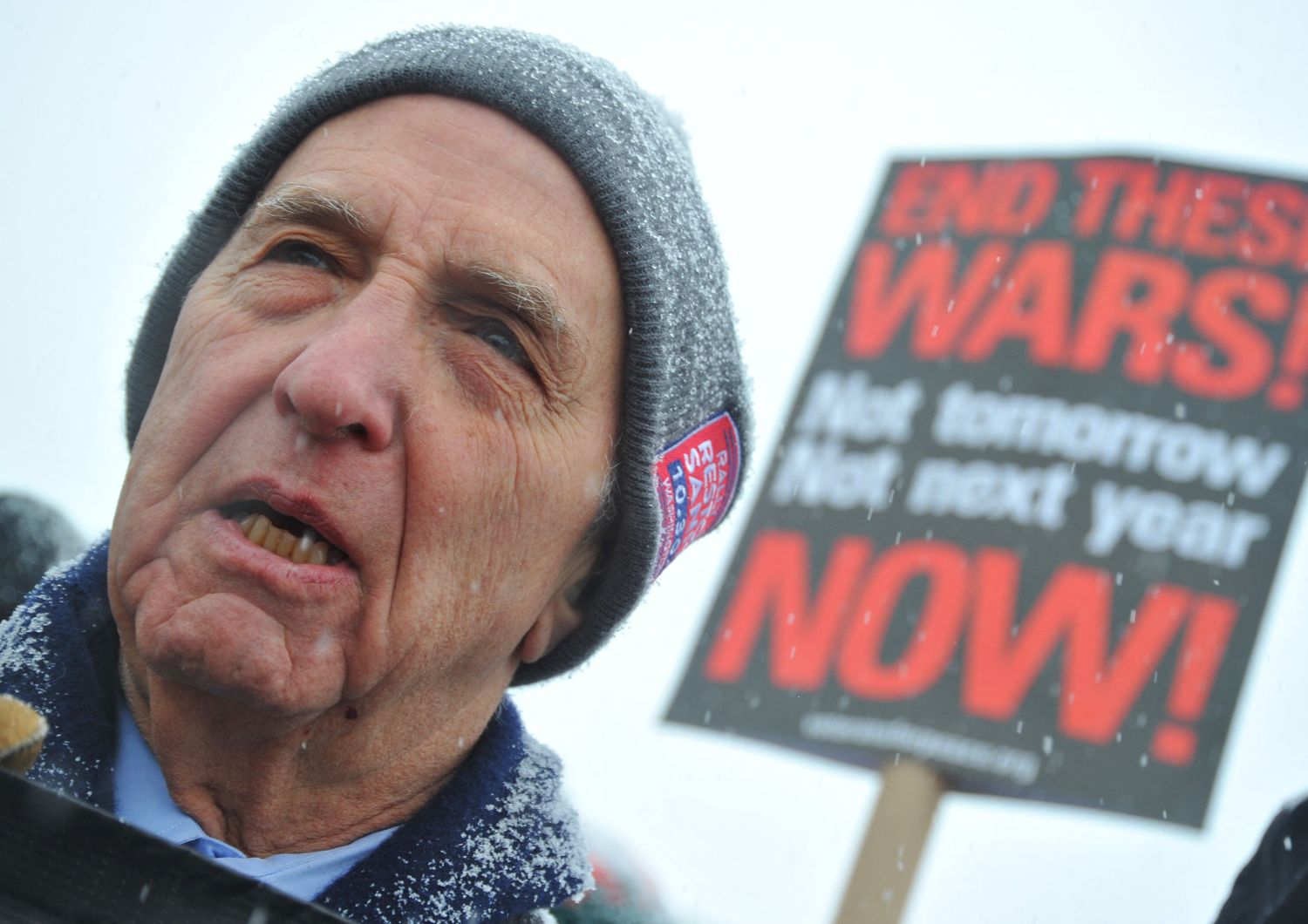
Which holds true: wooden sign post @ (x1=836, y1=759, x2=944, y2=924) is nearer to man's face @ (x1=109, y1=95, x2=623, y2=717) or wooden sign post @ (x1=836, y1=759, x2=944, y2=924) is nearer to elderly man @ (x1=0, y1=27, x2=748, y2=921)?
elderly man @ (x1=0, y1=27, x2=748, y2=921)

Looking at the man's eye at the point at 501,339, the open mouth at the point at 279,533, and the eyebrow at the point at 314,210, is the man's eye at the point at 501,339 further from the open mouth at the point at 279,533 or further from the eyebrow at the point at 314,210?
the open mouth at the point at 279,533

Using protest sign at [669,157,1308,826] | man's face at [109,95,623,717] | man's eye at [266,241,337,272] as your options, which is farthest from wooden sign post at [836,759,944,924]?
man's eye at [266,241,337,272]

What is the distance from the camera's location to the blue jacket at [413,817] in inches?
69.7

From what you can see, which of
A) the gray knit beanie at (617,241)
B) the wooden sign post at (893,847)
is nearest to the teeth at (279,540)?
the gray knit beanie at (617,241)

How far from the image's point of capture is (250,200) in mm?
2207

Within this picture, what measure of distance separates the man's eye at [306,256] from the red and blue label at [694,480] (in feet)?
2.02

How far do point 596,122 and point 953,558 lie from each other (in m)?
6.10

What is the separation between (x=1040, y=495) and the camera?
7633mm

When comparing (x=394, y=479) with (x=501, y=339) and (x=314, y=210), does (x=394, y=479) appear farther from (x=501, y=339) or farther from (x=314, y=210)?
(x=314, y=210)

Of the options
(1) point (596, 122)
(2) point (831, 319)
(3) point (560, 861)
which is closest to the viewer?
(3) point (560, 861)

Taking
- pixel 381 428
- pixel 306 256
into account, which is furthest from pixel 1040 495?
pixel 381 428

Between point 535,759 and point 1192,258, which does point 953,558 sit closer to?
→ point 1192,258

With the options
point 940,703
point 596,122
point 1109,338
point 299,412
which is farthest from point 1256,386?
point 299,412

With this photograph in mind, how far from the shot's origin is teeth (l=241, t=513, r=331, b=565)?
1.69 meters
